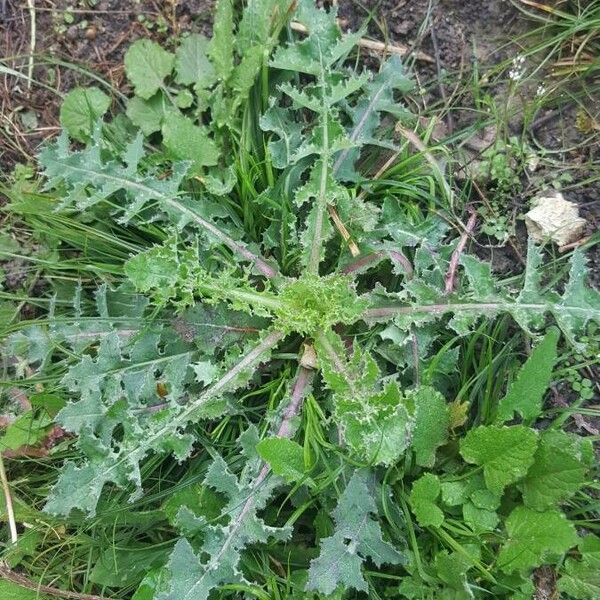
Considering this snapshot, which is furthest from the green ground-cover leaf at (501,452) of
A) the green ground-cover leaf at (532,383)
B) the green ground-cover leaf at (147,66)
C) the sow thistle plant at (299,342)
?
the green ground-cover leaf at (147,66)

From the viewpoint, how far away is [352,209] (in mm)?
2582

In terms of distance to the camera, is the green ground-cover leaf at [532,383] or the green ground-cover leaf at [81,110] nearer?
the green ground-cover leaf at [532,383]

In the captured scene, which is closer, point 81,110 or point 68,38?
point 81,110

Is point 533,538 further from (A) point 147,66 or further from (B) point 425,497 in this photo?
(A) point 147,66

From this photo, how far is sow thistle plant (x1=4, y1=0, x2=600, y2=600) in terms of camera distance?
2285mm

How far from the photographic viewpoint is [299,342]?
2662 millimetres

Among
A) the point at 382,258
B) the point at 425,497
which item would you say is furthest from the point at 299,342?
the point at 425,497

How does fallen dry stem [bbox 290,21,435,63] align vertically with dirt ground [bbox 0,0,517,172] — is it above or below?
above

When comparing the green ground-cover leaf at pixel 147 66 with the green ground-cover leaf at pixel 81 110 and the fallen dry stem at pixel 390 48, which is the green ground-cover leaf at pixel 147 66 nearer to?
the green ground-cover leaf at pixel 81 110

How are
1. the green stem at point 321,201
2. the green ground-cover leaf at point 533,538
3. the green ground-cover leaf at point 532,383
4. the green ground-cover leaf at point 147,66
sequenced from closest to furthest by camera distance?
1. the green ground-cover leaf at point 533,538
2. the green ground-cover leaf at point 532,383
3. the green stem at point 321,201
4. the green ground-cover leaf at point 147,66

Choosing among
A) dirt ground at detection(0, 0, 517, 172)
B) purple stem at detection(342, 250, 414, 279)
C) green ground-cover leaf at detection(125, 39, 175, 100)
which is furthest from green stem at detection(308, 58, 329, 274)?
green ground-cover leaf at detection(125, 39, 175, 100)

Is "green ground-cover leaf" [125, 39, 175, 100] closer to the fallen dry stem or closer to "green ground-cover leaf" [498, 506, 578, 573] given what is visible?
the fallen dry stem

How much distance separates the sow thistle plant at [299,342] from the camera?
7.50 feet

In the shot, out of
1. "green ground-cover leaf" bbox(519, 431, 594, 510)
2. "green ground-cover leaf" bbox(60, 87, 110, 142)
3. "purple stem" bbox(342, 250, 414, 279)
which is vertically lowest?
"green ground-cover leaf" bbox(519, 431, 594, 510)
